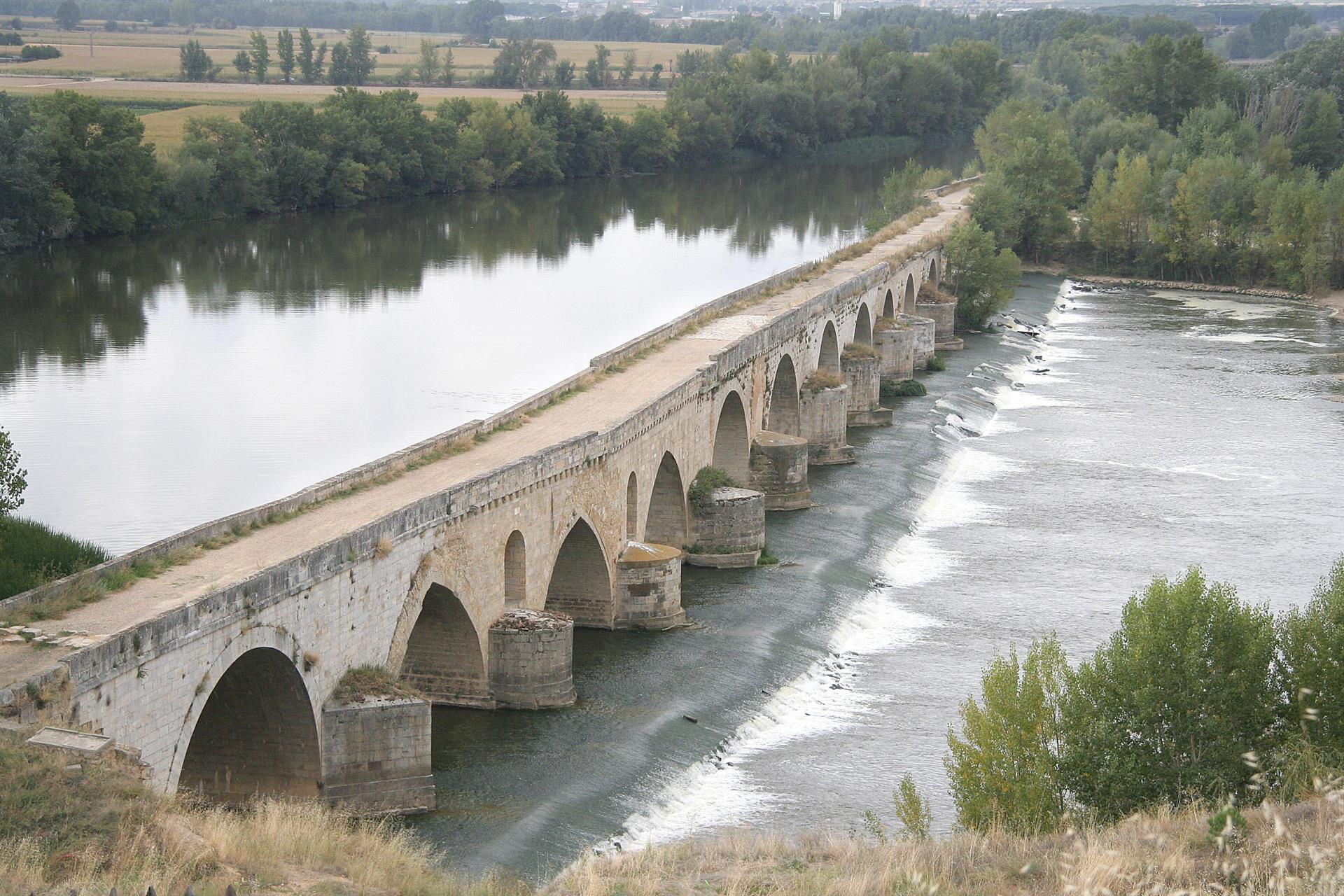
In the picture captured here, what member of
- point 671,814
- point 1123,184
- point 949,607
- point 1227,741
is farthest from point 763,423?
point 1123,184

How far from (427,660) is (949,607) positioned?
925 centimetres

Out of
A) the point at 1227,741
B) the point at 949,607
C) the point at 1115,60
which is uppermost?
the point at 1115,60

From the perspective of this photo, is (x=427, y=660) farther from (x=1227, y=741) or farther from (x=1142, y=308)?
(x=1142, y=308)

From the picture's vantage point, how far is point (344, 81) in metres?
101

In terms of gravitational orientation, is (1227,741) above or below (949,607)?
above

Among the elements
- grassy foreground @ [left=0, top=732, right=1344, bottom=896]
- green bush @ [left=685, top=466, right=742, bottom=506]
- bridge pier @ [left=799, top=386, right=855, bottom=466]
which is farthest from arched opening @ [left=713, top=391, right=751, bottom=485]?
grassy foreground @ [left=0, top=732, right=1344, bottom=896]

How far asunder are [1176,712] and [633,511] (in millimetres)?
10890

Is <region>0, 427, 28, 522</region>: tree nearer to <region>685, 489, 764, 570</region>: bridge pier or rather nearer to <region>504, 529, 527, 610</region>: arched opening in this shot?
<region>504, 529, 527, 610</region>: arched opening

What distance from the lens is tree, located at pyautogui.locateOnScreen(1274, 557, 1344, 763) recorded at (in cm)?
1580

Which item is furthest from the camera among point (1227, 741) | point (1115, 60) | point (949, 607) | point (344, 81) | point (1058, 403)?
point (344, 81)

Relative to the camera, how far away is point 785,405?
3581 cm

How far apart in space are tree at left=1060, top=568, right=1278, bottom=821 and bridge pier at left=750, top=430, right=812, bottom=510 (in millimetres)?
15543

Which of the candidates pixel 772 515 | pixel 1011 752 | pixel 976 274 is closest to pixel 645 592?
pixel 772 515

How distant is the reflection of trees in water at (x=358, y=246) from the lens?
4469cm
